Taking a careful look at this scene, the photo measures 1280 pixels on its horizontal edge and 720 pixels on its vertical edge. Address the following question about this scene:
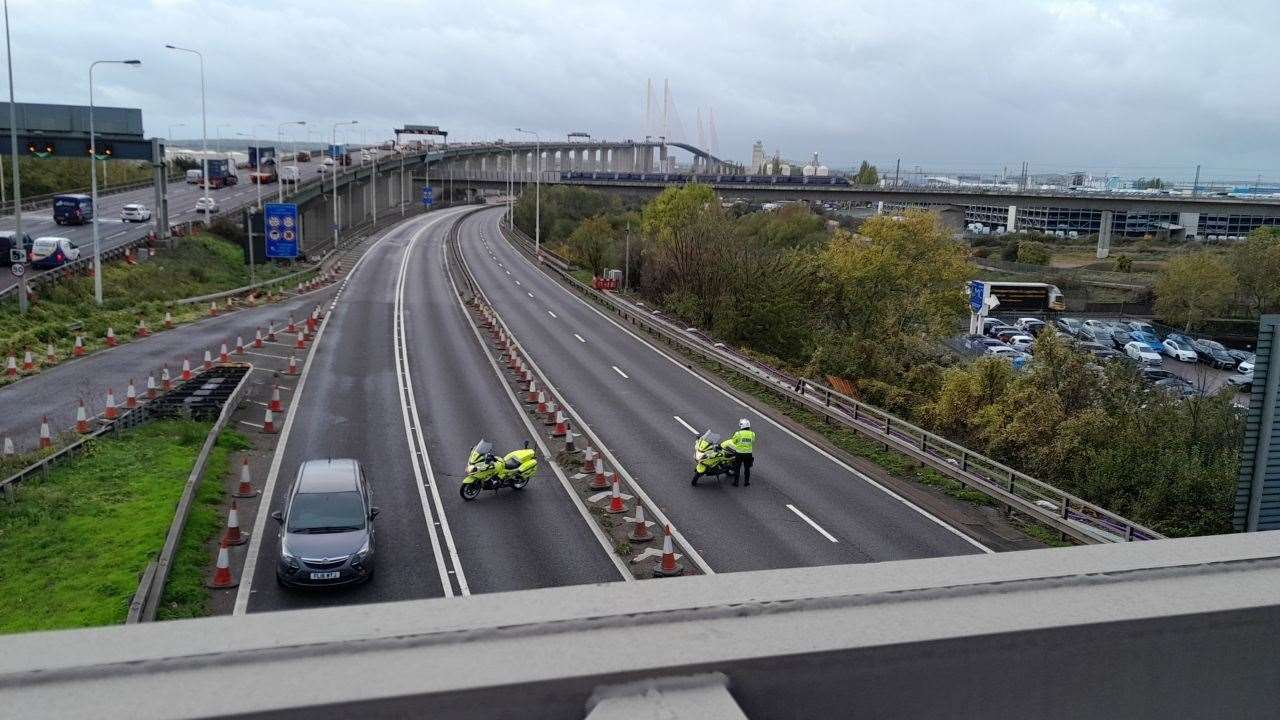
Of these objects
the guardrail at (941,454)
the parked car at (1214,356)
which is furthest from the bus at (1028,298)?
the guardrail at (941,454)

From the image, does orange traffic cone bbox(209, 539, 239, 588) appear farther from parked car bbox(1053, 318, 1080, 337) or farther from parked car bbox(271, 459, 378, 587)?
parked car bbox(1053, 318, 1080, 337)

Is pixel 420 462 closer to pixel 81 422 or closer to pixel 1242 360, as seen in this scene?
pixel 81 422

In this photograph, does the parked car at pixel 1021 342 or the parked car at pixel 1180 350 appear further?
the parked car at pixel 1180 350

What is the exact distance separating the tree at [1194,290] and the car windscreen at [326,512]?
6272 centimetres

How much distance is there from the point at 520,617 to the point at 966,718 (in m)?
1.57

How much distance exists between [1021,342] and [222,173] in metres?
73.7

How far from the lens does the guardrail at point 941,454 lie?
17.1m

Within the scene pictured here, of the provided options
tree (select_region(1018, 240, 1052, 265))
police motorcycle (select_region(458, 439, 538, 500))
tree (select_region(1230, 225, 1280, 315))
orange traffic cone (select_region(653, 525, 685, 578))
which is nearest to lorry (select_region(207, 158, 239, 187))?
police motorcycle (select_region(458, 439, 538, 500))

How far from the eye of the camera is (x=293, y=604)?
14398 millimetres

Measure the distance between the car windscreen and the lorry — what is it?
81.9m

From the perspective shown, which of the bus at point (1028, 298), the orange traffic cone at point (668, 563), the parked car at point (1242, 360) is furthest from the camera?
the bus at point (1028, 298)

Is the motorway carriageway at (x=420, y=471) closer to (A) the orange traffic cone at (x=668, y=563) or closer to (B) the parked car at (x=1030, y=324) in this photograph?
(A) the orange traffic cone at (x=668, y=563)

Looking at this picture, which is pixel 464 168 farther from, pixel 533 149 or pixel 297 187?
pixel 297 187

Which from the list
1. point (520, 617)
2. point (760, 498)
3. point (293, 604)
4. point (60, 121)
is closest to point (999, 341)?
point (760, 498)
